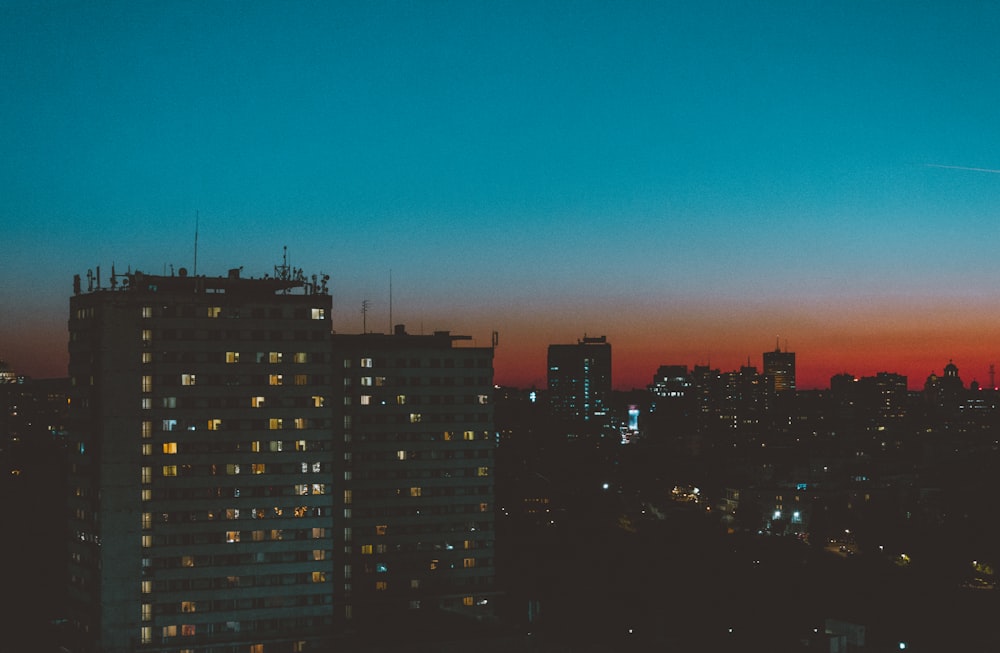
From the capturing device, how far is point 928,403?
186m

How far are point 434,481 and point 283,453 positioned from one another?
9739 mm

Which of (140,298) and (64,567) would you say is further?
(64,567)

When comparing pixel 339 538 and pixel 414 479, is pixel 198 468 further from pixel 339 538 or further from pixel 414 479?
pixel 414 479

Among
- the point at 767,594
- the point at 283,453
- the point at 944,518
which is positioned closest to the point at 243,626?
the point at 283,453

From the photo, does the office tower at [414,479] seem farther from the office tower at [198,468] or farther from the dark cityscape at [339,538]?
the office tower at [198,468]

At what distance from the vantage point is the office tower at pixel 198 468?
126 ft

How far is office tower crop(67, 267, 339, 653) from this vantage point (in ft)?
126

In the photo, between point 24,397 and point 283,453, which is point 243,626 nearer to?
point 283,453

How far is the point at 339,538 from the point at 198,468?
9.08 metres

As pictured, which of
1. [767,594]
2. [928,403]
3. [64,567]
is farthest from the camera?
[928,403]

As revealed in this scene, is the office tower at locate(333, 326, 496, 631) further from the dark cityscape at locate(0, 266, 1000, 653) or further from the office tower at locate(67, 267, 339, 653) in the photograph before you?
the office tower at locate(67, 267, 339, 653)

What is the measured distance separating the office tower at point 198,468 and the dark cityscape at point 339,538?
3.1 inches

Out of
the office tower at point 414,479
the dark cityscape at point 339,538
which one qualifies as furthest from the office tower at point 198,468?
the office tower at point 414,479

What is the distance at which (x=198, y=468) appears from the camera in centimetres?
3953
